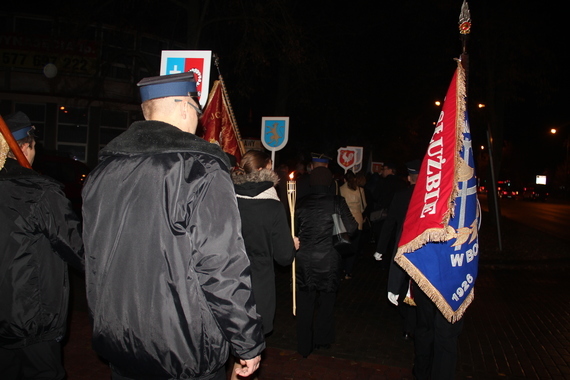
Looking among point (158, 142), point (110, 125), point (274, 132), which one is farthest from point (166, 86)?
point (110, 125)

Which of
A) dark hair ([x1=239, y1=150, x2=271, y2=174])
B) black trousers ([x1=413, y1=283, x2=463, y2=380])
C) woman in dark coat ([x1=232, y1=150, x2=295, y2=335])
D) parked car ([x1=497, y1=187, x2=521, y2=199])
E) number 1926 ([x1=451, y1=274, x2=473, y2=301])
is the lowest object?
parked car ([x1=497, y1=187, x2=521, y2=199])

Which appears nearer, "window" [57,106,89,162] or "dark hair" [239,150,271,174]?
"dark hair" [239,150,271,174]

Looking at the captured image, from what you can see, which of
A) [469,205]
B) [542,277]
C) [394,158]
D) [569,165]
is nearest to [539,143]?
[569,165]

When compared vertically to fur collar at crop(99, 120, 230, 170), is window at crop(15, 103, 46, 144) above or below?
above

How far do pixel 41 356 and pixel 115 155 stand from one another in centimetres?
166

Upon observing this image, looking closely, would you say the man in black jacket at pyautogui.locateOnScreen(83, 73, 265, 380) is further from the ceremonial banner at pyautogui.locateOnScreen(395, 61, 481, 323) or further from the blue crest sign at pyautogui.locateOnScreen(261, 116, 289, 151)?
the blue crest sign at pyautogui.locateOnScreen(261, 116, 289, 151)

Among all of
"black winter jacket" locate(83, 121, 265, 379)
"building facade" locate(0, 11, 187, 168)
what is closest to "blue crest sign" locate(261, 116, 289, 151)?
"black winter jacket" locate(83, 121, 265, 379)

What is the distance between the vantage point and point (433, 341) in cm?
416

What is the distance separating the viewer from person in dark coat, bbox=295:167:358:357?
516cm

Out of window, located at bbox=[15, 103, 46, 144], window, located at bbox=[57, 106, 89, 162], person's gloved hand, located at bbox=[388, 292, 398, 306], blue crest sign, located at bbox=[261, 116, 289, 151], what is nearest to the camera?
person's gloved hand, located at bbox=[388, 292, 398, 306]

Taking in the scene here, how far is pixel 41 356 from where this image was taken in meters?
2.98

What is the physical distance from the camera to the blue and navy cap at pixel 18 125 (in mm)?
3225

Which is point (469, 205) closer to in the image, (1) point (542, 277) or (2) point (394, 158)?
(1) point (542, 277)

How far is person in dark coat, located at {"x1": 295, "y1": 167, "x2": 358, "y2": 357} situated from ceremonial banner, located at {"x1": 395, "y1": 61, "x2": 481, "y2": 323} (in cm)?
137
